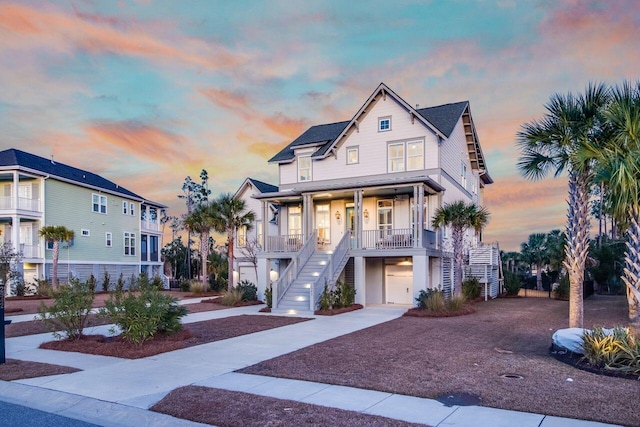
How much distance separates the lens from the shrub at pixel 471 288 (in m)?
24.4

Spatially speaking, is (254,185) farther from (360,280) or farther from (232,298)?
(360,280)

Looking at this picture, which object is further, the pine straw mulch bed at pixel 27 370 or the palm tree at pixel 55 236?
the palm tree at pixel 55 236

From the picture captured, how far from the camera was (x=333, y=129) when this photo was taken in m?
28.8

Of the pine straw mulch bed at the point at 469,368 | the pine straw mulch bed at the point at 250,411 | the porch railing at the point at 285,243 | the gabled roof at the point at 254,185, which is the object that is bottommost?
the pine straw mulch bed at the point at 469,368

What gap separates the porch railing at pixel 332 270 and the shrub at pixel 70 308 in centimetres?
915

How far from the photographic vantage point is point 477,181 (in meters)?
32.2

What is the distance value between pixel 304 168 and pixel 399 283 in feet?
28.7

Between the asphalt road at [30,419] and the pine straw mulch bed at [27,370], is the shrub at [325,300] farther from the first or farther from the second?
the asphalt road at [30,419]

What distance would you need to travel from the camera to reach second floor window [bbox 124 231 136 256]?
133 feet

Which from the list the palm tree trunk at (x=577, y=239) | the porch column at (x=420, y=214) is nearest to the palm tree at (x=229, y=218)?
the porch column at (x=420, y=214)

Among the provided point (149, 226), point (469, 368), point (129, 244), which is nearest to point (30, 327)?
point (469, 368)

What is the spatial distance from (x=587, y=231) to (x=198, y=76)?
1638 cm

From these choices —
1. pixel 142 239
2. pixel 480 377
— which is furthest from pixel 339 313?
pixel 142 239

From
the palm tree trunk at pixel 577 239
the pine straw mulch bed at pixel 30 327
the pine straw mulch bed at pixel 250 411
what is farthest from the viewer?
the pine straw mulch bed at pixel 30 327
